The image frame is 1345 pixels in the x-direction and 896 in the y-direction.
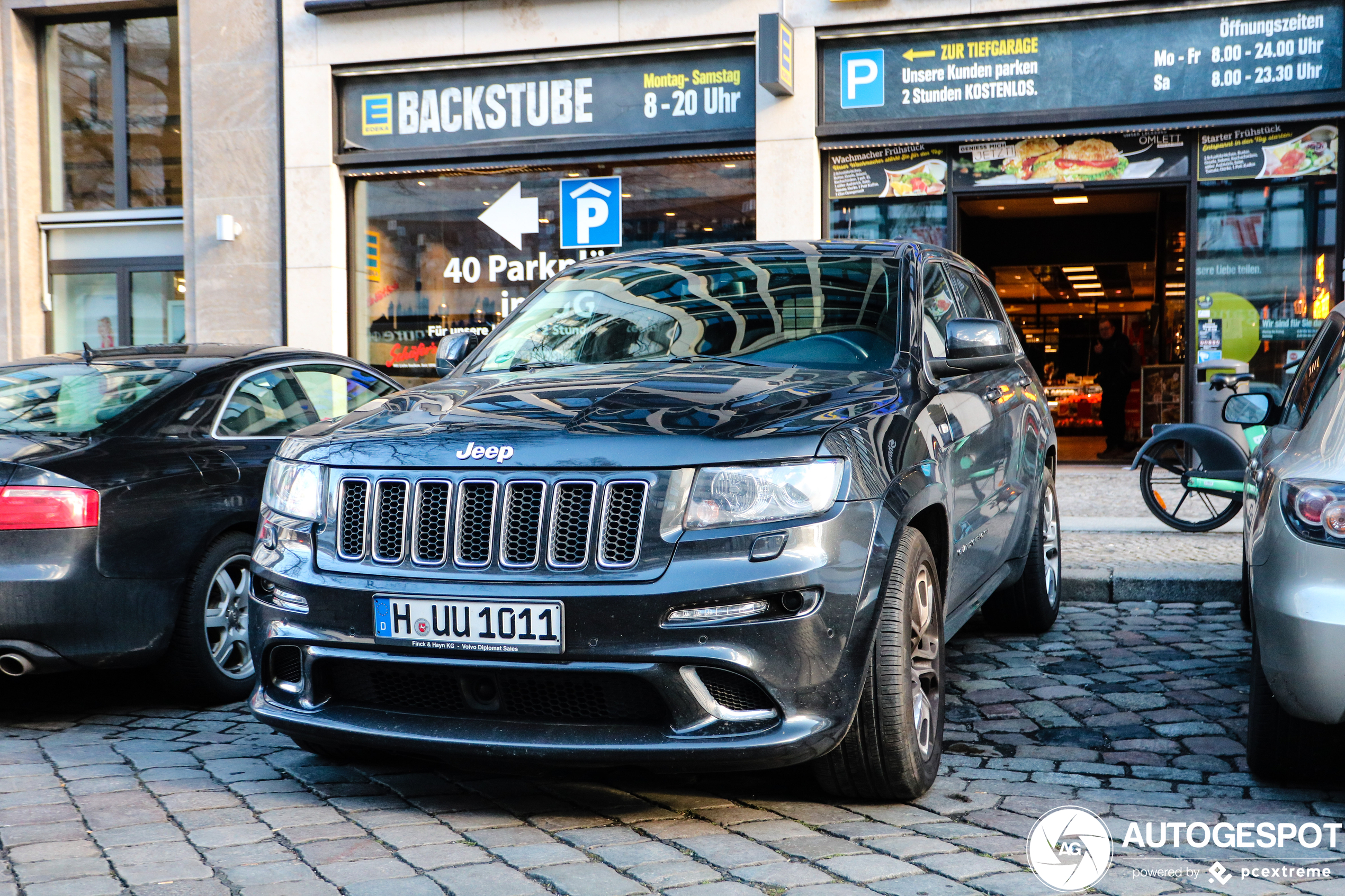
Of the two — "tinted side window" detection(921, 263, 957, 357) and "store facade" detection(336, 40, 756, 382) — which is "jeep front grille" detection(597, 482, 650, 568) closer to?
"tinted side window" detection(921, 263, 957, 357)

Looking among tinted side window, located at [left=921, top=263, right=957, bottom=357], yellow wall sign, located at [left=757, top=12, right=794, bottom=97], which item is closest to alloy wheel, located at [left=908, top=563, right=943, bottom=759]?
tinted side window, located at [left=921, top=263, right=957, bottom=357]

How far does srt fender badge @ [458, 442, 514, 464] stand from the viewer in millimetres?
3336

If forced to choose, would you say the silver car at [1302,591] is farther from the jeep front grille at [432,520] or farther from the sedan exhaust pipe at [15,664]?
the sedan exhaust pipe at [15,664]

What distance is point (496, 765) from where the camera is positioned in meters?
3.29

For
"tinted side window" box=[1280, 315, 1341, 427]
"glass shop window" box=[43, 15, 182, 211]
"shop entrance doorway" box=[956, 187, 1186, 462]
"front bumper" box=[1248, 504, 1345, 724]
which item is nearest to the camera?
"front bumper" box=[1248, 504, 1345, 724]

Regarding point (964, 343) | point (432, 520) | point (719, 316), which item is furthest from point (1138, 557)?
point (432, 520)

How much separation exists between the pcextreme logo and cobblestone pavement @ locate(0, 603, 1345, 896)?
38 mm

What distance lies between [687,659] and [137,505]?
8.28ft

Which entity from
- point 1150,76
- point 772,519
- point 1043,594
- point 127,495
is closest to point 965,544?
point 772,519

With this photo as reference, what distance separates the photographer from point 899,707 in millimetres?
3412

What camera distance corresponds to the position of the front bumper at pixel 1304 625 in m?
3.26

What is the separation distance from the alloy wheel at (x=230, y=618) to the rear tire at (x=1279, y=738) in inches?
141

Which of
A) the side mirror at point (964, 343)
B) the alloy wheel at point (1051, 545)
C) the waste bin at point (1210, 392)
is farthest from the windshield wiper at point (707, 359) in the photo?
the waste bin at point (1210, 392)

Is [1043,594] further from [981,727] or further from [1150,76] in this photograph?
[1150,76]
